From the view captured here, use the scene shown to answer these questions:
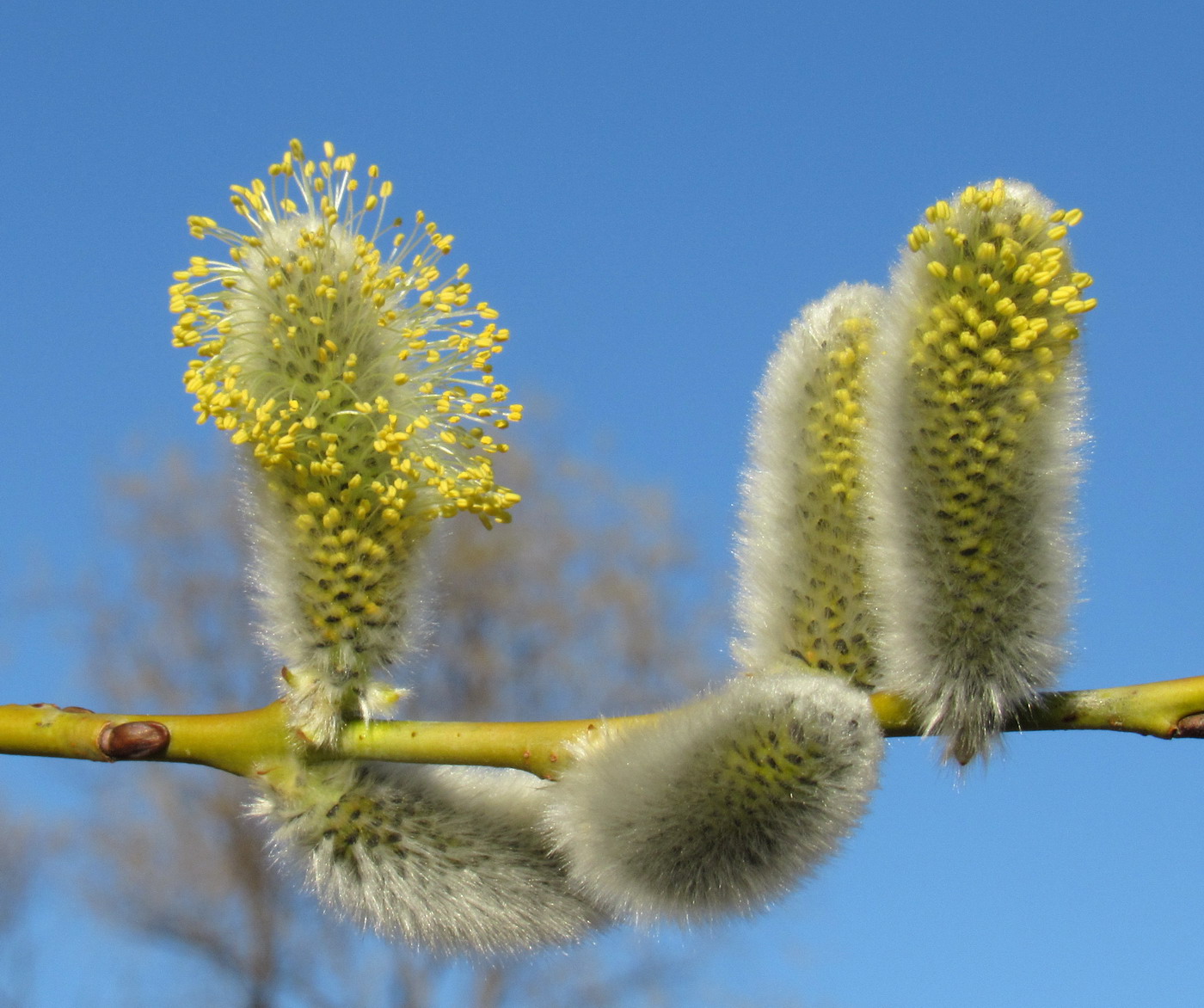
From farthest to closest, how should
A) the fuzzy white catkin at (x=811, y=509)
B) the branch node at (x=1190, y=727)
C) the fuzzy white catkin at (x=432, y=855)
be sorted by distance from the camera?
the fuzzy white catkin at (x=432, y=855)
the fuzzy white catkin at (x=811, y=509)
the branch node at (x=1190, y=727)

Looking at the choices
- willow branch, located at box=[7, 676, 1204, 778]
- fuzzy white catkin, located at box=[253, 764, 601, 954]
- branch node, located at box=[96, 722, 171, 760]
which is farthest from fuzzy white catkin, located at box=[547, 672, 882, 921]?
branch node, located at box=[96, 722, 171, 760]

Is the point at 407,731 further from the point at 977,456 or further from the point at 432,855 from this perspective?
the point at 977,456

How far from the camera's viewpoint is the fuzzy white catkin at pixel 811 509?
1.51m

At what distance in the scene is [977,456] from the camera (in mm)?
1365

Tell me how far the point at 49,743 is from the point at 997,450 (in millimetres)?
1191

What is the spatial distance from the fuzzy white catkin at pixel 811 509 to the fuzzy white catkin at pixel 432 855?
406 mm

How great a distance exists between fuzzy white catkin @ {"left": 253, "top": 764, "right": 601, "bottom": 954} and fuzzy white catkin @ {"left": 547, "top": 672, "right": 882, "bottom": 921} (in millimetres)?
291

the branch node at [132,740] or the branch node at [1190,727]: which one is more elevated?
the branch node at [1190,727]

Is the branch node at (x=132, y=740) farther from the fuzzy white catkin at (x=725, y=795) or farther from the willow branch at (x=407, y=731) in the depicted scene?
the fuzzy white catkin at (x=725, y=795)

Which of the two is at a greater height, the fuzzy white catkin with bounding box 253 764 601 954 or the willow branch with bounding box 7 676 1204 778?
the willow branch with bounding box 7 676 1204 778

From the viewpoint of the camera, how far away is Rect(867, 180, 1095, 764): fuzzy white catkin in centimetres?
136

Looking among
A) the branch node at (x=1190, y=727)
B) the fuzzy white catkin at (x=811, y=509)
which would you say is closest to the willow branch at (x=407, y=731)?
A: the branch node at (x=1190, y=727)

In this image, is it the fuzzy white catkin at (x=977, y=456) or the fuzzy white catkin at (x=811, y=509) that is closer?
the fuzzy white catkin at (x=977, y=456)

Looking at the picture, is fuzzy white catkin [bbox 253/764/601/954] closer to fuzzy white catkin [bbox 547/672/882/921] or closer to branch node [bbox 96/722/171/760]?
branch node [bbox 96/722/171/760]
